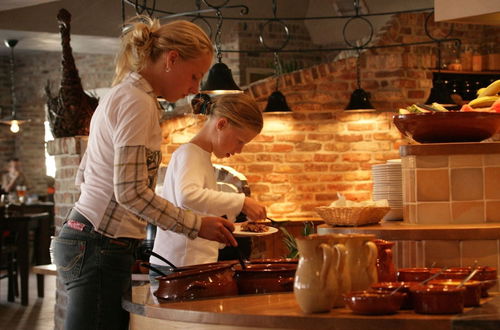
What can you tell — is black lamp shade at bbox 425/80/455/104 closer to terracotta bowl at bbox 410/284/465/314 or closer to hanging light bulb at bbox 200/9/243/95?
hanging light bulb at bbox 200/9/243/95

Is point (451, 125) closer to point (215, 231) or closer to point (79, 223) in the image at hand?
point (215, 231)

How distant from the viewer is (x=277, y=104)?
26.3 feet

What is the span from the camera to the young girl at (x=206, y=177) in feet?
10.4

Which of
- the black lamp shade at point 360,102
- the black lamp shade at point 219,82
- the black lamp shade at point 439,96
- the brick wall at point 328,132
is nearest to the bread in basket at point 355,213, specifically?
the black lamp shade at point 219,82

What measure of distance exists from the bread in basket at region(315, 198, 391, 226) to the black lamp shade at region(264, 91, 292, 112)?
4624mm

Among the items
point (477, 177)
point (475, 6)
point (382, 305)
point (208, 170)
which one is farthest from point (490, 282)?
point (475, 6)

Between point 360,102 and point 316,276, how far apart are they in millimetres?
6249

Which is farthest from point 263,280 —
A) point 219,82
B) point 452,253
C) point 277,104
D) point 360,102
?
point 360,102

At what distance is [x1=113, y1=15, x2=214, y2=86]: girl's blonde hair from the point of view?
256 cm

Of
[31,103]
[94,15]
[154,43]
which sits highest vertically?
[94,15]

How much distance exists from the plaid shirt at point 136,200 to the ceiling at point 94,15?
306 inches

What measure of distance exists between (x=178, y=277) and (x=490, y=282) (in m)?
0.79

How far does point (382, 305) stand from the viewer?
1.92m

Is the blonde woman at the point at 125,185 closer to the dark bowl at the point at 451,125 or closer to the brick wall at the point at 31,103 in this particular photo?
the dark bowl at the point at 451,125
